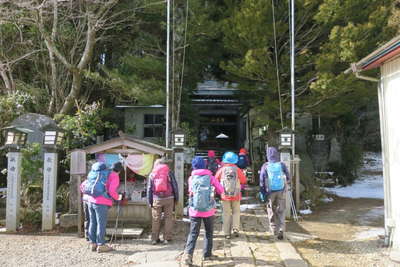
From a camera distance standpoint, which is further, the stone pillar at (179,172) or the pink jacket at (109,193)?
the stone pillar at (179,172)

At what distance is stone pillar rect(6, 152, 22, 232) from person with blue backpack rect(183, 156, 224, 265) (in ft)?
14.5

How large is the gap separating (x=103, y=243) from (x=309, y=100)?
831 cm

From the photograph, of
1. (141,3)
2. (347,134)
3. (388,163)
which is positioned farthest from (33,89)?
(347,134)

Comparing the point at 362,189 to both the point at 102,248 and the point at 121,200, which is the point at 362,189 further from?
the point at 102,248

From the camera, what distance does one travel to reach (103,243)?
6035 millimetres

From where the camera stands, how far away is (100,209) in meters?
5.84

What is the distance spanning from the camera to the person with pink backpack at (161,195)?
6.29 meters

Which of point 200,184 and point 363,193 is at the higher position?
point 200,184

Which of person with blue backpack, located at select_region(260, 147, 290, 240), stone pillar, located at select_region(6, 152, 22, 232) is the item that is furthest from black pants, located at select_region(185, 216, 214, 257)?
stone pillar, located at select_region(6, 152, 22, 232)

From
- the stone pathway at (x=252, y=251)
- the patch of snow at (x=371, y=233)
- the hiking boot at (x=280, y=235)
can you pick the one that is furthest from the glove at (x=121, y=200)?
the patch of snow at (x=371, y=233)

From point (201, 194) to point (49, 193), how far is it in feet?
13.7

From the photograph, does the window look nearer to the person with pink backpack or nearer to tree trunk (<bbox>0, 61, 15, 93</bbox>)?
tree trunk (<bbox>0, 61, 15, 93</bbox>)

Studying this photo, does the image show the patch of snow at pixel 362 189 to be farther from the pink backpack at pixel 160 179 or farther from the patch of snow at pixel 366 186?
the pink backpack at pixel 160 179

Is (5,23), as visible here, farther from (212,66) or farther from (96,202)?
(96,202)
